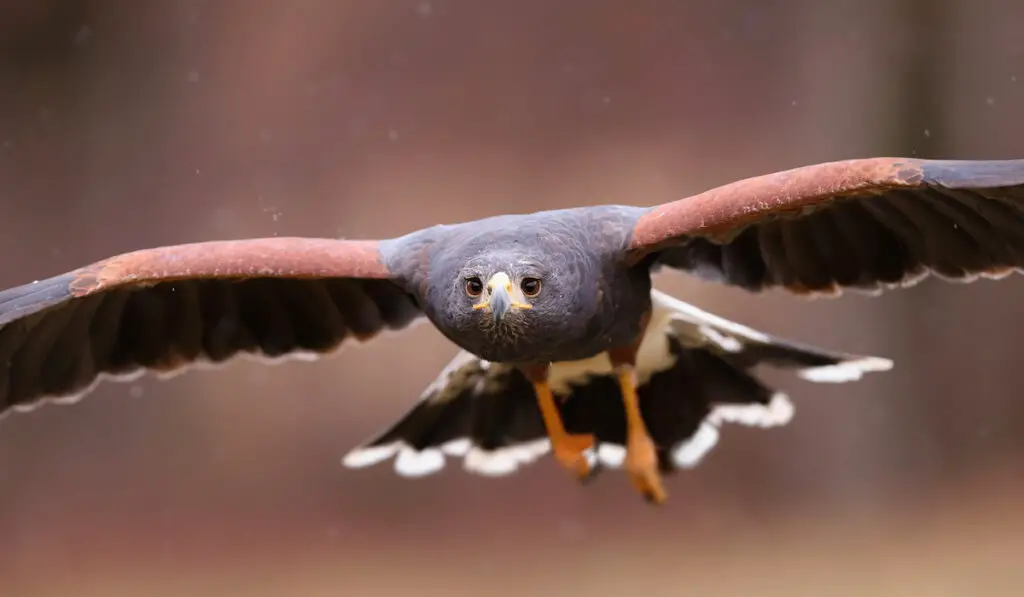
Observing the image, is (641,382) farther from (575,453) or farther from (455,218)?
(455,218)

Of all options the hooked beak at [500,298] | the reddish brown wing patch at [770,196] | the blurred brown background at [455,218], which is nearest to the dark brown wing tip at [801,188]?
the reddish brown wing patch at [770,196]

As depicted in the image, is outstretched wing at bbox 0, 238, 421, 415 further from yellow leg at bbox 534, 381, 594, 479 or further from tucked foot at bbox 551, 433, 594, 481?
tucked foot at bbox 551, 433, 594, 481

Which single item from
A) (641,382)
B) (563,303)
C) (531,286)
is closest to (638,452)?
(641,382)

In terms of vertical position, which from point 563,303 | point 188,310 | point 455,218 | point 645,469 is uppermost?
point 455,218

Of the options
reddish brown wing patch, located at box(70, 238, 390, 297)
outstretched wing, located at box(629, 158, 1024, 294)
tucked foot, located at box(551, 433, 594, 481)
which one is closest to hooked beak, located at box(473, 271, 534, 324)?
outstretched wing, located at box(629, 158, 1024, 294)

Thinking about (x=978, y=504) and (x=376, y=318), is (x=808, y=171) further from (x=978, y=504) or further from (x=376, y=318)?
(x=978, y=504)

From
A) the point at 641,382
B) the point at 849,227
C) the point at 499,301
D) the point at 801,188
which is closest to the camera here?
the point at 499,301

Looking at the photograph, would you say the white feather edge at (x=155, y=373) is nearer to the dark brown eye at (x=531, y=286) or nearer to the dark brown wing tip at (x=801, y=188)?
the dark brown eye at (x=531, y=286)

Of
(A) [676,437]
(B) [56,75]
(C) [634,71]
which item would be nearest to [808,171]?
(A) [676,437]
